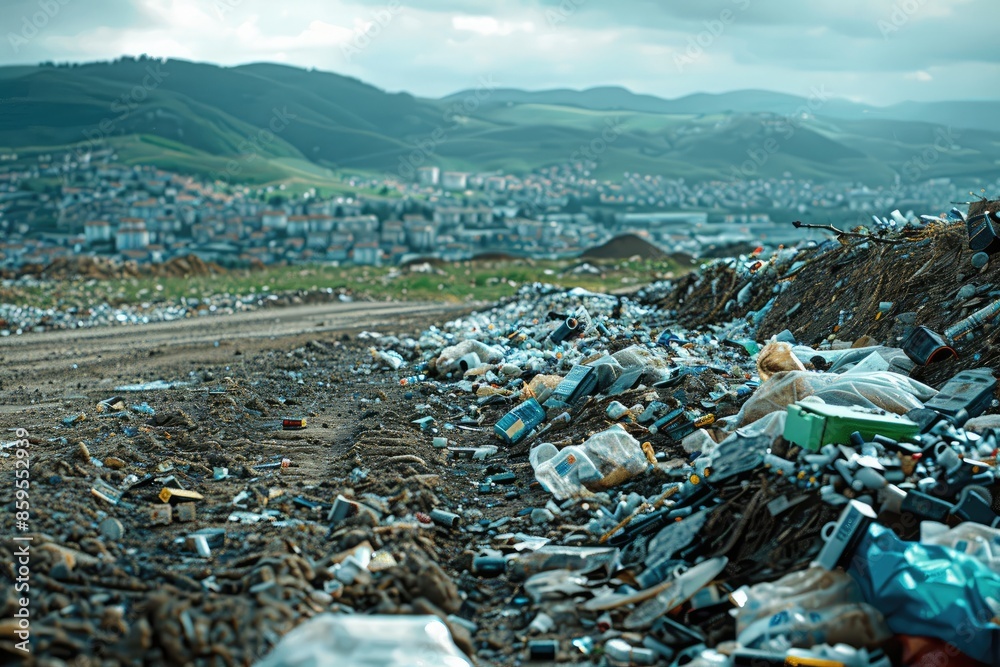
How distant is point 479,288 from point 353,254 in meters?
16.4

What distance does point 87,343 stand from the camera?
50.5ft

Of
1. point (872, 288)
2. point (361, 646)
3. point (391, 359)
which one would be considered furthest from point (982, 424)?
point (391, 359)

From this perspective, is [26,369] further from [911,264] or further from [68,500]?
[911,264]

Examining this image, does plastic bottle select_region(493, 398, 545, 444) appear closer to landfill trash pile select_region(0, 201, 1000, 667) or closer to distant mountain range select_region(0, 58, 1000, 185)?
landfill trash pile select_region(0, 201, 1000, 667)

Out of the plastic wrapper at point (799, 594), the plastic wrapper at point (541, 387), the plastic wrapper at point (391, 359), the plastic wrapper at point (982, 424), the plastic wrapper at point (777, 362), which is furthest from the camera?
the plastic wrapper at point (391, 359)

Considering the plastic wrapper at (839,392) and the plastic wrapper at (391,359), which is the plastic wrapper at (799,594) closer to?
the plastic wrapper at (839,392)

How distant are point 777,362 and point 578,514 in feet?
8.20

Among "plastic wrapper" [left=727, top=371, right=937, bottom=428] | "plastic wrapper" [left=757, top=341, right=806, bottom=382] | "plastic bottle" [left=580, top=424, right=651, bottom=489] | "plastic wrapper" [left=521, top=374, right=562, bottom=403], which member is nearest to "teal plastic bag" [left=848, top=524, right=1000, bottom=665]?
"plastic wrapper" [left=727, top=371, right=937, bottom=428]

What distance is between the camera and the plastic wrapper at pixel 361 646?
3.21 meters

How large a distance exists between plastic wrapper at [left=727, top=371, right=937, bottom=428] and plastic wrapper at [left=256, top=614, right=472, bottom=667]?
3180 mm

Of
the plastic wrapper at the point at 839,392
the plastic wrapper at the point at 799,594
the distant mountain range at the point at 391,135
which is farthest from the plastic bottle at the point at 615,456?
the distant mountain range at the point at 391,135

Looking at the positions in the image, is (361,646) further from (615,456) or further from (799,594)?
(615,456)

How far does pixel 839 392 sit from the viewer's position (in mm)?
5770

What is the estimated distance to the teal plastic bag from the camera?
3635mm
